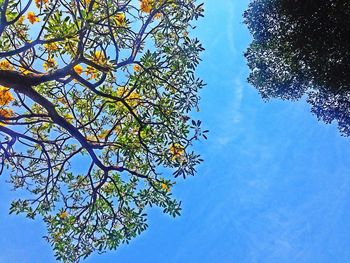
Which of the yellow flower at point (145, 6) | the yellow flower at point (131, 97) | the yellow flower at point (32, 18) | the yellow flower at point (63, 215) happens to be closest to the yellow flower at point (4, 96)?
the yellow flower at point (32, 18)

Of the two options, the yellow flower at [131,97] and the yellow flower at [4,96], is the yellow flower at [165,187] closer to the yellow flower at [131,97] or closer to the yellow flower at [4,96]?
the yellow flower at [131,97]

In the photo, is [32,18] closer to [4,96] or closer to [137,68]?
[4,96]

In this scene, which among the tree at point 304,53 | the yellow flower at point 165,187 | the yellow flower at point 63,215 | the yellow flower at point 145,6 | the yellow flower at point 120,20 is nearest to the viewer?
the yellow flower at point 145,6

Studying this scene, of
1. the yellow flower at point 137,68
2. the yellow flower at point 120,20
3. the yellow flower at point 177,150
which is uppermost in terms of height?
the yellow flower at point 120,20

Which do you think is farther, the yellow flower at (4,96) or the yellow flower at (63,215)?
the yellow flower at (63,215)

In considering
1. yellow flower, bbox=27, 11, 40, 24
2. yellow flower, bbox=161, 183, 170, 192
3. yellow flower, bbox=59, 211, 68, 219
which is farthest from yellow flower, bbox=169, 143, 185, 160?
yellow flower, bbox=27, 11, 40, 24

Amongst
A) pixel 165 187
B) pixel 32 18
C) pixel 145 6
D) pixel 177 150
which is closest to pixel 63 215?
pixel 165 187

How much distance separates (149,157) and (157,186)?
0.65 m

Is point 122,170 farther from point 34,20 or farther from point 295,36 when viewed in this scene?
point 295,36

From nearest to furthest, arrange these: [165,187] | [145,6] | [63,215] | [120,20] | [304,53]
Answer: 1. [145,6]
2. [120,20]
3. [165,187]
4. [63,215]
5. [304,53]

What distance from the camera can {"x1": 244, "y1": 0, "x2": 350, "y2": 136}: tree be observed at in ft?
33.0

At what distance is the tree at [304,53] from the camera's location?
Answer: 10070 mm

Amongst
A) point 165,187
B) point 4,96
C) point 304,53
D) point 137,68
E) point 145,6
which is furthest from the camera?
point 304,53

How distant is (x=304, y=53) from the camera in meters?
10.7
